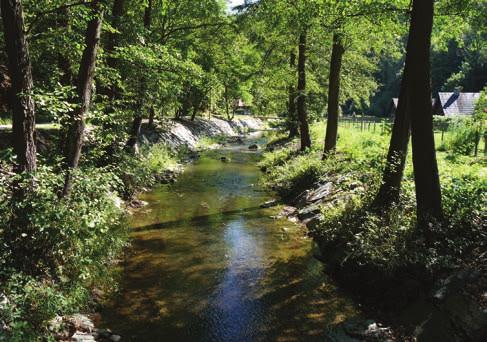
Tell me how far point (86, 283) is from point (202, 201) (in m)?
8.88

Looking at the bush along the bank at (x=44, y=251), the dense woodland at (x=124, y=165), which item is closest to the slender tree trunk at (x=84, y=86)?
the dense woodland at (x=124, y=165)

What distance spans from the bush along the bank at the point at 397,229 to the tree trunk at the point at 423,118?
0.45 meters

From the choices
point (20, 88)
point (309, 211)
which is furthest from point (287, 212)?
point (20, 88)

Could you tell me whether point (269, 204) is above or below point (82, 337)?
above

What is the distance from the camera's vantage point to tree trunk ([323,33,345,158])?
18.0 meters

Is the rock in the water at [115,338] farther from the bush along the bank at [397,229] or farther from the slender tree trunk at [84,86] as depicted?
the bush along the bank at [397,229]

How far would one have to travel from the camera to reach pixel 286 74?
20.7 meters

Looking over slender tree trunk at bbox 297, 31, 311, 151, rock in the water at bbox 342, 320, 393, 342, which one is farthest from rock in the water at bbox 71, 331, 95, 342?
slender tree trunk at bbox 297, 31, 311, 151

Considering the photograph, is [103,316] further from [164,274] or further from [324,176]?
[324,176]

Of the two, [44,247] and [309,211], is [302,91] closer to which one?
[309,211]

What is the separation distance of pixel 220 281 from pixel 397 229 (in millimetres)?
4194

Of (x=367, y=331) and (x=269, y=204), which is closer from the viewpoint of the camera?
(x=367, y=331)

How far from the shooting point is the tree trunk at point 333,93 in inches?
709

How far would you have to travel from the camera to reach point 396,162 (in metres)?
10.1
